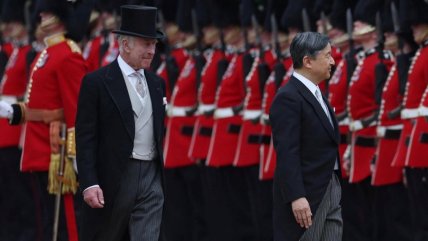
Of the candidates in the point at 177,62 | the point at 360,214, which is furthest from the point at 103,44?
the point at 360,214

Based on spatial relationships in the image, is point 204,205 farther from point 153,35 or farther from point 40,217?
point 153,35

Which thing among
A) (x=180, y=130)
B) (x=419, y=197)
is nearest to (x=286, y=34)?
(x=180, y=130)

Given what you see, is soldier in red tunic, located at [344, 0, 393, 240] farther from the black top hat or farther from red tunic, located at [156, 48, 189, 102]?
the black top hat

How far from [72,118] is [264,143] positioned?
8.48 feet

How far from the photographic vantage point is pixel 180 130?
11.4 metres

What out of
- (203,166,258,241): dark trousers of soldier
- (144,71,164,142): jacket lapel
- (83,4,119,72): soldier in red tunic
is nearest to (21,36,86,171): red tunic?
(144,71,164,142): jacket lapel

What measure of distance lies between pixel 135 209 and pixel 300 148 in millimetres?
964

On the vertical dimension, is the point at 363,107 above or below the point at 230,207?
above

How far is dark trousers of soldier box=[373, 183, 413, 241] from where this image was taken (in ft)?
31.3

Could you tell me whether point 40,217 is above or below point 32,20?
below

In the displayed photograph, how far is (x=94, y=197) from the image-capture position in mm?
6754

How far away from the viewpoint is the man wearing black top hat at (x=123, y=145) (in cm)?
683

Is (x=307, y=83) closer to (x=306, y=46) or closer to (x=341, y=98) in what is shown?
(x=306, y=46)

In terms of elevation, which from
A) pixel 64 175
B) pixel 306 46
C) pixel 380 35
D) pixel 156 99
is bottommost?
pixel 64 175
